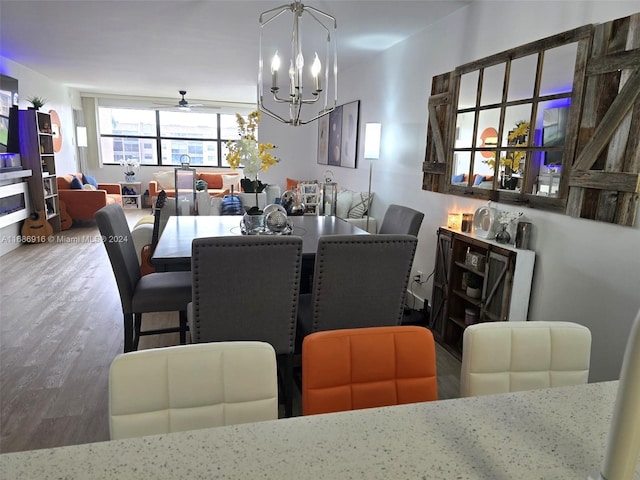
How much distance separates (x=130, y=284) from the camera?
2.40 m

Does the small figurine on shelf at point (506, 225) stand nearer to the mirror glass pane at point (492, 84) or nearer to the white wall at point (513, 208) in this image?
the white wall at point (513, 208)

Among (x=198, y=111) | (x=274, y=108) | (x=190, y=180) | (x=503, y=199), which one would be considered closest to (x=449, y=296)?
(x=503, y=199)

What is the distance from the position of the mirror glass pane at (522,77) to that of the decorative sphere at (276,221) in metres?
1.59

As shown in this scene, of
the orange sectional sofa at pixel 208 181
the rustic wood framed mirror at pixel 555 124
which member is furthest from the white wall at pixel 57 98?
the rustic wood framed mirror at pixel 555 124

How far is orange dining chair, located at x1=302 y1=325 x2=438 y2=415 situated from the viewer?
1116 millimetres

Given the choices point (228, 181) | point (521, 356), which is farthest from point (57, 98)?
point (521, 356)

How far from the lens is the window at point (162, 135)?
9.66 m

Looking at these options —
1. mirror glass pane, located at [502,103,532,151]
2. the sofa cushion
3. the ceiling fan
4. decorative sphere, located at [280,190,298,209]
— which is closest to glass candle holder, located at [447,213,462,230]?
mirror glass pane, located at [502,103,532,151]

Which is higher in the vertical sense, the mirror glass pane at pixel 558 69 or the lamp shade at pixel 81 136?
the mirror glass pane at pixel 558 69

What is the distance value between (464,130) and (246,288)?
2095 millimetres

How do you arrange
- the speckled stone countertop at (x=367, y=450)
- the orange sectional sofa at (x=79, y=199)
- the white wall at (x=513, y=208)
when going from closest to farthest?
the speckled stone countertop at (x=367, y=450) < the white wall at (x=513, y=208) < the orange sectional sofa at (x=79, y=199)

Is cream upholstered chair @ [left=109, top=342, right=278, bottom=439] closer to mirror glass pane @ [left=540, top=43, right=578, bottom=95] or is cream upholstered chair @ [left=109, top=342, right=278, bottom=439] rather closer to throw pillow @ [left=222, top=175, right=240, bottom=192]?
mirror glass pane @ [left=540, top=43, right=578, bottom=95]

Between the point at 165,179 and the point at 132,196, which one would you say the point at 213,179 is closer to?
the point at 165,179

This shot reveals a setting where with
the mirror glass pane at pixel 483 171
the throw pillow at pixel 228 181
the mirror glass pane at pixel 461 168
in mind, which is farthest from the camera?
the throw pillow at pixel 228 181
